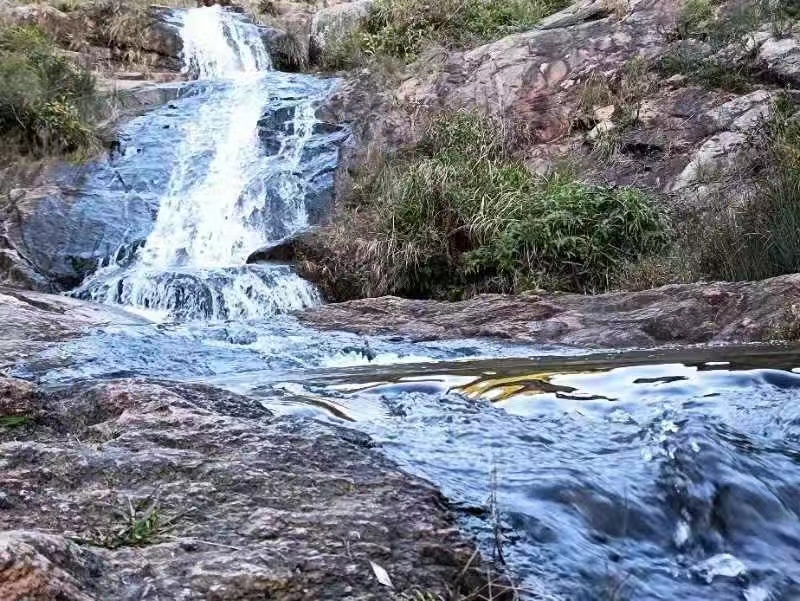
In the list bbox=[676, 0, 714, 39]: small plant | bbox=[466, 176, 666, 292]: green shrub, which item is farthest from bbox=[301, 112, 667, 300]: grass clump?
bbox=[676, 0, 714, 39]: small plant

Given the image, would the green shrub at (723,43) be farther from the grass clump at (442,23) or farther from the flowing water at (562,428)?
the flowing water at (562,428)

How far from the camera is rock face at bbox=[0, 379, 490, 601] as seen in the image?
1.56 metres

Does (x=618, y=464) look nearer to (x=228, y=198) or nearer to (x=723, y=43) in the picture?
(x=228, y=198)

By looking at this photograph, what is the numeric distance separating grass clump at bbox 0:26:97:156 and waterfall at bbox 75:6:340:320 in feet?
4.58

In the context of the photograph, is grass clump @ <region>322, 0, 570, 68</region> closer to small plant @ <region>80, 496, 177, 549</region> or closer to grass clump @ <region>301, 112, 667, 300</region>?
grass clump @ <region>301, 112, 667, 300</region>

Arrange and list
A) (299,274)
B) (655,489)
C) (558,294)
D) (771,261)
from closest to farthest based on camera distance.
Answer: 1. (655,489)
2. (771,261)
3. (558,294)
4. (299,274)

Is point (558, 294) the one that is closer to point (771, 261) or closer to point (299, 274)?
point (771, 261)

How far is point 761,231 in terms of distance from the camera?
6625 mm

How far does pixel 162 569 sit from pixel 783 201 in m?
6.01

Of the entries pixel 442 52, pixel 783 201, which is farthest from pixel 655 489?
pixel 442 52

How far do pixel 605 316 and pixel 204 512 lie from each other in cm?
500

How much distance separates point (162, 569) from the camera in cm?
161

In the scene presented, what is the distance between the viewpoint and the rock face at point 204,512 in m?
1.56

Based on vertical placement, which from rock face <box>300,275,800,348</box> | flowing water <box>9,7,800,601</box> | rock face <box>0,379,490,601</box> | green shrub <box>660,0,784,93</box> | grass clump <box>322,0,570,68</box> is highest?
grass clump <box>322,0,570,68</box>
